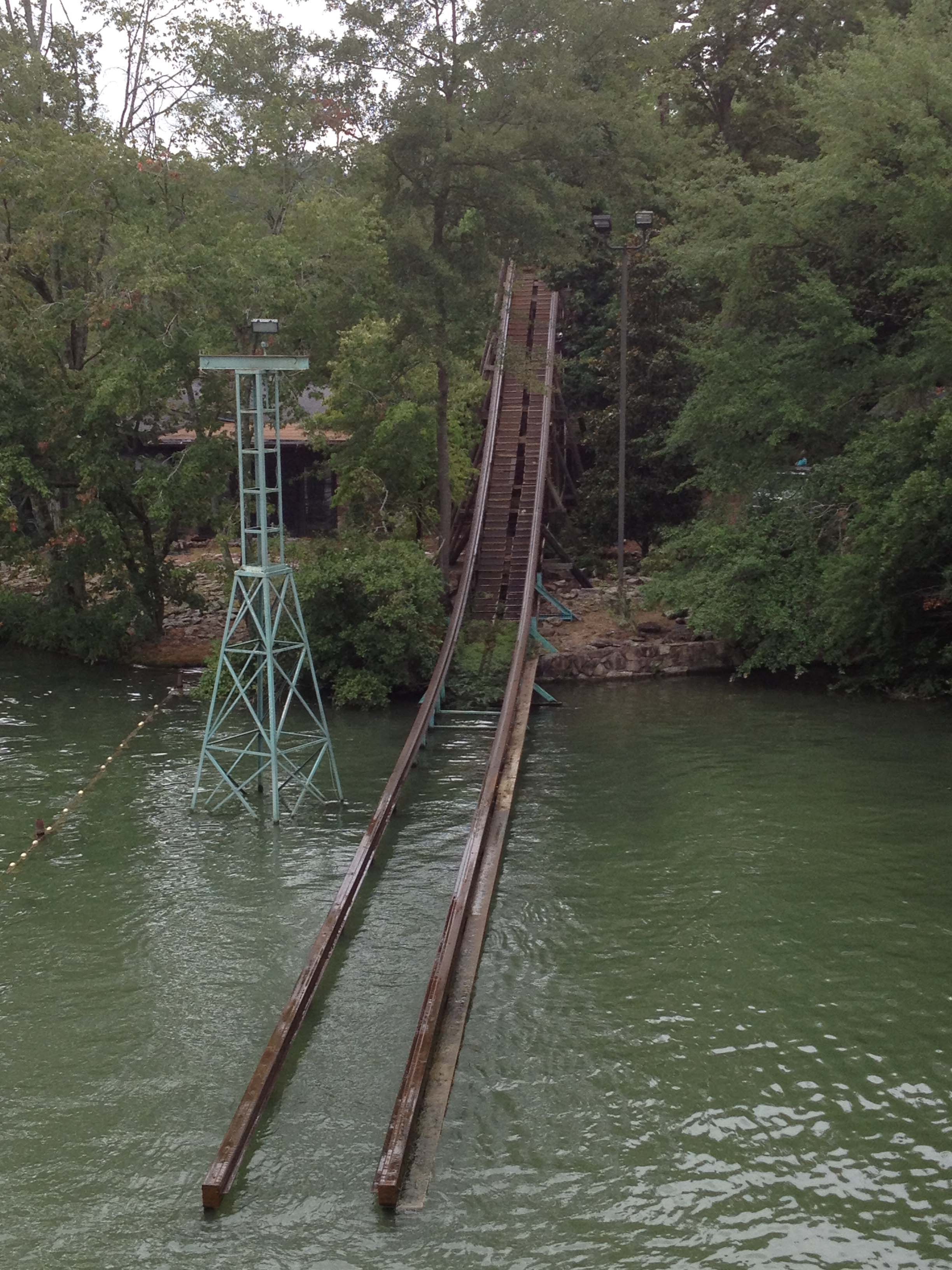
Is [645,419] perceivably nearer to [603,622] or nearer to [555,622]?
[603,622]

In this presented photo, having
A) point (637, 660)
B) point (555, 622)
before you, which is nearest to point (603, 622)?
point (555, 622)

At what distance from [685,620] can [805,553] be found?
10.4 ft

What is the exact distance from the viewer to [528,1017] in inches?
447

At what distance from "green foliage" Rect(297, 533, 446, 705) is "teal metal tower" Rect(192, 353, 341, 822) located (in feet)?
1.72

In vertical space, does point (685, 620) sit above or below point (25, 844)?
above

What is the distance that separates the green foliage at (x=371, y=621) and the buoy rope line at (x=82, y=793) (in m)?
2.86

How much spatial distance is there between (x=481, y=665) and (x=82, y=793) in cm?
742

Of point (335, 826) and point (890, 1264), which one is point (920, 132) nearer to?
point (335, 826)

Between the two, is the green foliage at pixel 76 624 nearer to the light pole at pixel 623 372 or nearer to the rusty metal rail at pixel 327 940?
the rusty metal rail at pixel 327 940

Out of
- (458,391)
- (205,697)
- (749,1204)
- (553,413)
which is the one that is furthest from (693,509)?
(749,1204)

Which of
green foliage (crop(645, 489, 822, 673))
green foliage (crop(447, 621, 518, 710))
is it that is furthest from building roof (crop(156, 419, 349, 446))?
green foliage (crop(645, 489, 822, 673))

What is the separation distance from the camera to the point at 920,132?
21078 millimetres

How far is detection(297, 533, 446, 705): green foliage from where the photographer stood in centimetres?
2191

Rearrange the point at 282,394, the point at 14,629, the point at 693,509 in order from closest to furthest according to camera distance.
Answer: the point at 282,394 → the point at 14,629 → the point at 693,509
